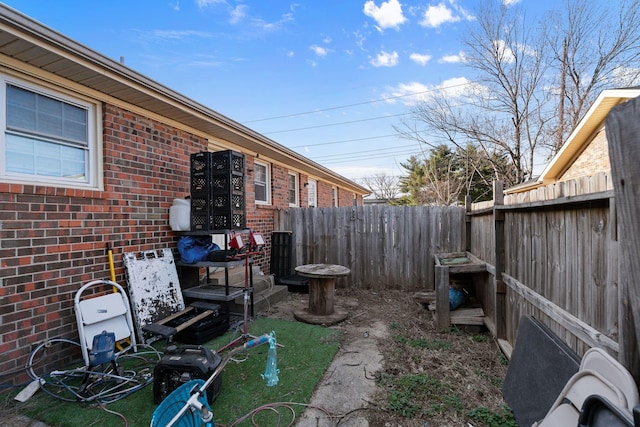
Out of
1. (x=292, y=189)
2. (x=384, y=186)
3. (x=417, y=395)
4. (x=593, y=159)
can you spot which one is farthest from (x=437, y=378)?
(x=384, y=186)

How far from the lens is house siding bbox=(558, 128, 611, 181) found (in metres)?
7.62

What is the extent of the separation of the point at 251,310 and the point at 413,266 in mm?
3464

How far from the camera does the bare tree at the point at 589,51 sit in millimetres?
11352

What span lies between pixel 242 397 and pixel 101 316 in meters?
1.75

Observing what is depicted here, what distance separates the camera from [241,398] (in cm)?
266

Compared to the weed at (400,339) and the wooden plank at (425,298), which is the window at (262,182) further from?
the weed at (400,339)

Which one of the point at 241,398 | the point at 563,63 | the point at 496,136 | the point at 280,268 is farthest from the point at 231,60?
the point at 563,63

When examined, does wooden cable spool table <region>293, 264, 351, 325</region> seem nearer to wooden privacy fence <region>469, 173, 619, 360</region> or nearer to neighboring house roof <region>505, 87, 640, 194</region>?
wooden privacy fence <region>469, 173, 619, 360</region>

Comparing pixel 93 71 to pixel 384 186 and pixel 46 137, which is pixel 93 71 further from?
pixel 384 186

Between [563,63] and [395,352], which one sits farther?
[563,63]

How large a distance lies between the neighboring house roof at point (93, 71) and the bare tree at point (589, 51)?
13028mm

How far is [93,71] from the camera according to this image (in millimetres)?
3266

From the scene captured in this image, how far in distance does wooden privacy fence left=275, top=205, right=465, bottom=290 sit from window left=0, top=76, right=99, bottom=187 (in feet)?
14.5

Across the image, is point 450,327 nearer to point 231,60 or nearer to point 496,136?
point 231,60
